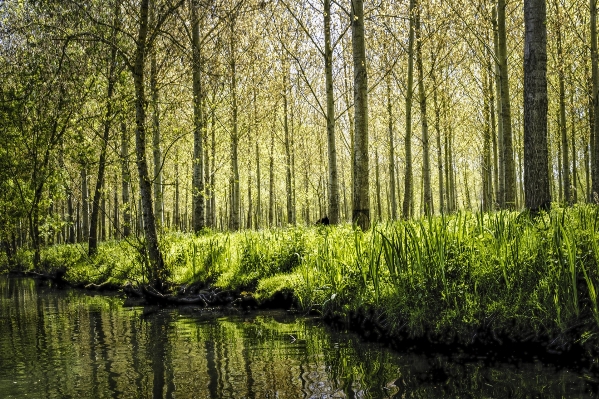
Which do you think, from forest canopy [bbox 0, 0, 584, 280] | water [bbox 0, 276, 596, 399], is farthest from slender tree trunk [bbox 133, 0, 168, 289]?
water [bbox 0, 276, 596, 399]

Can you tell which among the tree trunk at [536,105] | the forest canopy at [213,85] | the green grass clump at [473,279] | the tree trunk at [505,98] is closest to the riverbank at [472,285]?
the green grass clump at [473,279]

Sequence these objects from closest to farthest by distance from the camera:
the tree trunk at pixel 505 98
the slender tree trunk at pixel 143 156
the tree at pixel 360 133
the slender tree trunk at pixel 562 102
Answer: the slender tree trunk at pixel 143 156 < the tree at pixel 360 133 < the tree trunk at pixel 505 98 < the slender tree trunk at pixel 562 102

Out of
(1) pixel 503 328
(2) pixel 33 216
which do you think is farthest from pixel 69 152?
(1) pixel 503 328

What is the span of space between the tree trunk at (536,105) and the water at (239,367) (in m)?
4.60

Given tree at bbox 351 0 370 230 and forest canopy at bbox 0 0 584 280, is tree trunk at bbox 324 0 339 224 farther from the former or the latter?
tree at bbox 351 0 370 230

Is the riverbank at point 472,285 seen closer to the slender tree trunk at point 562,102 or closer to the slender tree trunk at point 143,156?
the slender tree trunk at point 143,156

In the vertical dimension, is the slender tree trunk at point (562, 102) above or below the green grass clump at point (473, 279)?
above

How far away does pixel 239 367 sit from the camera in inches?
171

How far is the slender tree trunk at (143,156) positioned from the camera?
921 centimetres

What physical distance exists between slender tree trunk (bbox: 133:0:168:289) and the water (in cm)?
273

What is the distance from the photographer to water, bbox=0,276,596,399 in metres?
3.64

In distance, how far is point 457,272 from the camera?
5.11m

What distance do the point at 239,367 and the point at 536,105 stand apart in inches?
262

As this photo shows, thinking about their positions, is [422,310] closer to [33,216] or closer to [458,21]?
[458,21]
